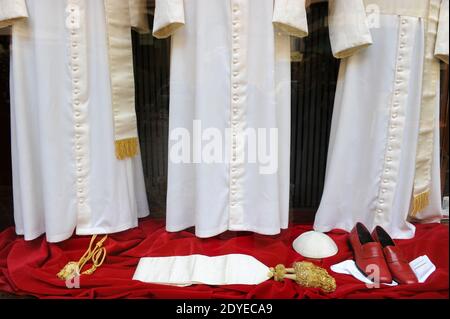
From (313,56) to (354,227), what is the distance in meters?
0.90

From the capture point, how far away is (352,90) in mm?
1818

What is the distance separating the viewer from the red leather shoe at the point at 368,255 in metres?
1.59

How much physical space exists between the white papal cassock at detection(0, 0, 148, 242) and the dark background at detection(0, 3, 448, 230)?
140 millimetres

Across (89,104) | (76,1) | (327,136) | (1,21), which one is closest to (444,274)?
(327,136)

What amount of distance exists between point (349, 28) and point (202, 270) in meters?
1.23

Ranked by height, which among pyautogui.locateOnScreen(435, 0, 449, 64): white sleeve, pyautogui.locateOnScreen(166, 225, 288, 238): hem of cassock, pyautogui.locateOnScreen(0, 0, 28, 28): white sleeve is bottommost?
pyautogui.locateOnScreen(166, 225, 288, 238): hem of cassock

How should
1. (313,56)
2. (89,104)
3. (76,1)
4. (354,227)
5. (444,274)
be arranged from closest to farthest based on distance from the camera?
(444,274) < (76,1) < (89,104) < (354,227) < (313,56)

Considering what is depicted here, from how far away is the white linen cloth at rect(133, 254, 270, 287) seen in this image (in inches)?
62.9

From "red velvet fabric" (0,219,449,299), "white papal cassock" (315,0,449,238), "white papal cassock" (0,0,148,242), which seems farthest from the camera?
"white papal cassock" (315,0,449,238)

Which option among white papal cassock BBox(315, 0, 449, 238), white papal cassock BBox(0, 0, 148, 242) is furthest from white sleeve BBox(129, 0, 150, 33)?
white papal cassock BBox(315, 0, 449, 238)

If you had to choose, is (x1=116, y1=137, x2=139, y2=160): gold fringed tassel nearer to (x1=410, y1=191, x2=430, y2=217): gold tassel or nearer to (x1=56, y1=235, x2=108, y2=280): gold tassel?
(x1=56, y1=235, x2=108, y2=280): gold tassel

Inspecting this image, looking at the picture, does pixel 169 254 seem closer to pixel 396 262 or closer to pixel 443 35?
pixel 396 262

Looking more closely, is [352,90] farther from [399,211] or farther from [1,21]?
[1,21]

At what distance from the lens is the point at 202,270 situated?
1.66 m
